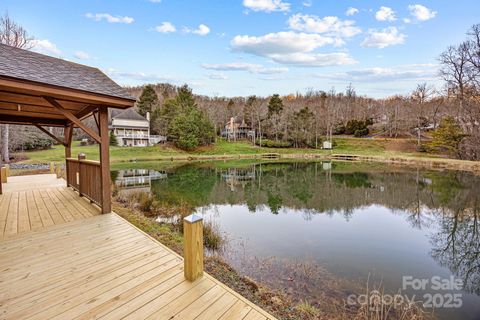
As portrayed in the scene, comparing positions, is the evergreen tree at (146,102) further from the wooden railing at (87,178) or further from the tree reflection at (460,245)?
the tree reflection at (460,245)

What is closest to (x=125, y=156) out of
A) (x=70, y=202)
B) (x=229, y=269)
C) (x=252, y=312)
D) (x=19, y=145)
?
(x=19, y=145)

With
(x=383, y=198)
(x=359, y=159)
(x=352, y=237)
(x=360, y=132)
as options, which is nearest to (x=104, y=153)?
(x=352, y=237)

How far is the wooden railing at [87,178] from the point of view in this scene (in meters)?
5.43

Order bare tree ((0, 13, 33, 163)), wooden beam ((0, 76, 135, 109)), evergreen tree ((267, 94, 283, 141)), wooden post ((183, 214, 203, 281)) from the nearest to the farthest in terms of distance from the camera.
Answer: wooden post ((183, 214, 203, 281)) → wooden beam ((0, 76, 135, 109)) → bare tree ((0, 13, 33, 163)) → evergreen tree ((267, 94, 283, 141))

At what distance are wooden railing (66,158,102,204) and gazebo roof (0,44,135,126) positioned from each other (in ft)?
4.51

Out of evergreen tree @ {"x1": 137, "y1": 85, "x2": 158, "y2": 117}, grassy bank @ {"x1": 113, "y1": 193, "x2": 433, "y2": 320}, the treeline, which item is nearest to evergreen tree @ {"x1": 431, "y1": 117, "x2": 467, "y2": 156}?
the treeline

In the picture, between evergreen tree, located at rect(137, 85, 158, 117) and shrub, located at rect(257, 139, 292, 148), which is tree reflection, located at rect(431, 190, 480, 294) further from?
evergreen tree, located at rect(137, 85, 158, 117)

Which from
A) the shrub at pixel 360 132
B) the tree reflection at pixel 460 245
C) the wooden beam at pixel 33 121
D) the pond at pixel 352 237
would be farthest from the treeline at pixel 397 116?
the wooden beam at pixel 33 121

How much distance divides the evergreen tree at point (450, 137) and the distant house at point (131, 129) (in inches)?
1478

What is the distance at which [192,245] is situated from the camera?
270 centimetres

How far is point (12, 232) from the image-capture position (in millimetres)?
4176

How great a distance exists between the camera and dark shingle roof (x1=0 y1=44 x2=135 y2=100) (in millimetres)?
3657

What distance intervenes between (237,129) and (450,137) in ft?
106

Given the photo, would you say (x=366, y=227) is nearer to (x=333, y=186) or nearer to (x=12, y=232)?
(x=333, y=186)
